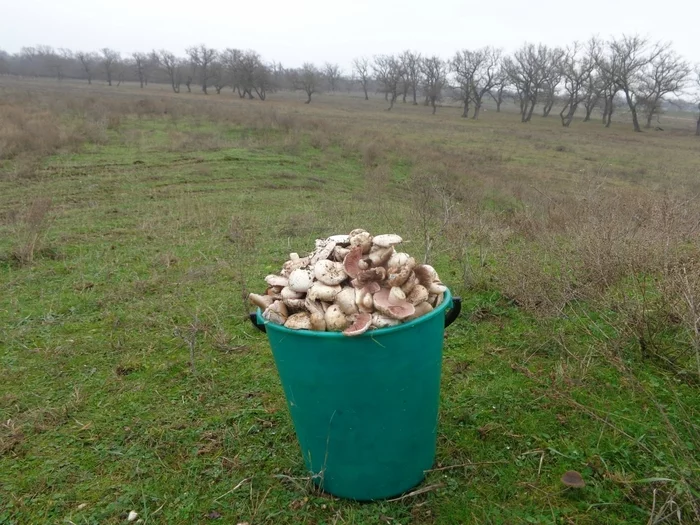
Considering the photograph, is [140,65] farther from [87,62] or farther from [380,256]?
[380,256]

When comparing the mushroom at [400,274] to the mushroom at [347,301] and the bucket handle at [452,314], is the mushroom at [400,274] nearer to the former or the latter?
the mushroom at [347,301]

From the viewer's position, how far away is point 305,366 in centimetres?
193

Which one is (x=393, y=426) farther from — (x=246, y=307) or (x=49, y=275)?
(x=49, y=275)

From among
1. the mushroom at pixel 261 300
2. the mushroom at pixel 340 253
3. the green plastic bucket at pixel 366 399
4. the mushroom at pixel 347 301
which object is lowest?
the green plastic bucket at pixel 366 399

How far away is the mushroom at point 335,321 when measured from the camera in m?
1.86

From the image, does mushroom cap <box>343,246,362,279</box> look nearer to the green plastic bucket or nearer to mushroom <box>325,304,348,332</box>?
mushroom <box>325,304,348,332</box>

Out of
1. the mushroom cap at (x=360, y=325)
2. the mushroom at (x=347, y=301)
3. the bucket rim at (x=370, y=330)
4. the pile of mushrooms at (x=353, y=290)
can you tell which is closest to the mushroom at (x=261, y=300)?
the pile of mushrooms at (x=353, y=290)

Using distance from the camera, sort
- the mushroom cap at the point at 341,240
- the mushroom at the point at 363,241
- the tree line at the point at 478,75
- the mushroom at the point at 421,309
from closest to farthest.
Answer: the mushroom at the point at 421,309 < the mushroom at the point at 363,241 < the mushroom cap at the point at 341,240 < the tree line at the point at 478,75

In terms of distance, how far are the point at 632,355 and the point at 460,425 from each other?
1.31m

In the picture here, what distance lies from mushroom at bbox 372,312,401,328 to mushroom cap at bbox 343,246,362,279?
270mm

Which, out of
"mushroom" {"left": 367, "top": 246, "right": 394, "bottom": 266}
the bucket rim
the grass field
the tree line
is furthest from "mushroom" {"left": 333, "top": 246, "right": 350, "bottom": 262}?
the tree line

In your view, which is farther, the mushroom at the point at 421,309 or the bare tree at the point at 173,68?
the bare tree at the point at 173,68

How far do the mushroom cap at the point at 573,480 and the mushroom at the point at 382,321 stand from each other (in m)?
1.17

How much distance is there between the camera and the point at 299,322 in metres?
1.89
